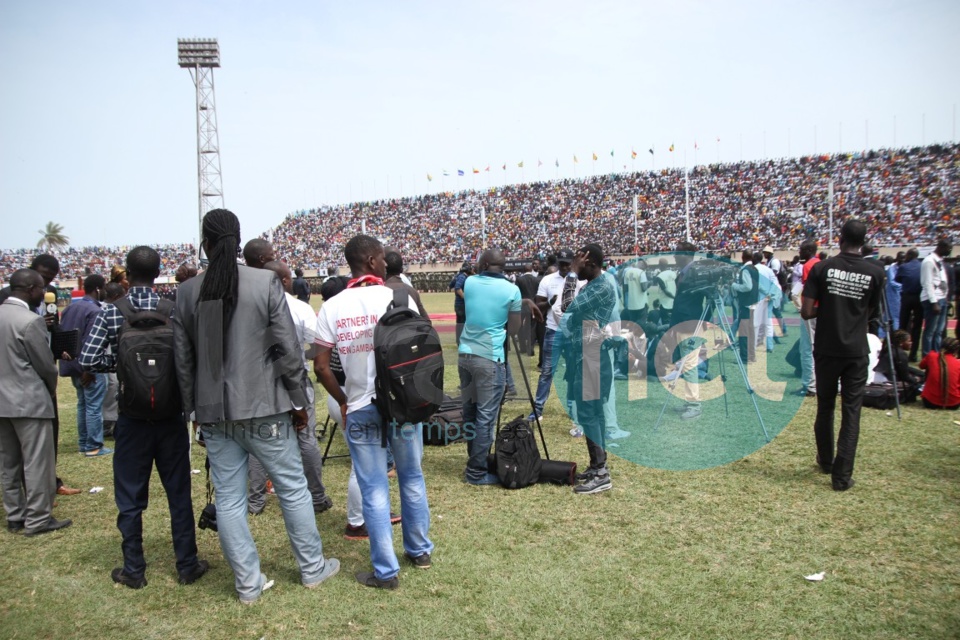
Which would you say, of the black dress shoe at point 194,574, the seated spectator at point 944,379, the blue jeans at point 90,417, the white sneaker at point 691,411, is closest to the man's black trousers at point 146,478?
the black dress shoe at point 194,574

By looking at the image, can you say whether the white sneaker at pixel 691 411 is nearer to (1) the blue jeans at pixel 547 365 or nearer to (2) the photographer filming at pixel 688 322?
(2) the photographer filming at pixel 688 322

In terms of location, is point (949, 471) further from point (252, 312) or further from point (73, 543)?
point (73, 543)

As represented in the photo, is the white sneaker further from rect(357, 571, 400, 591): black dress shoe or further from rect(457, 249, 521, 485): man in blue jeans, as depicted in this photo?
rect(357, 571, 400, 591): black dress shoe

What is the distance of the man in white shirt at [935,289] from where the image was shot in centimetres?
902

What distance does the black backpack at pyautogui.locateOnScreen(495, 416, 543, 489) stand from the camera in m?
5.03

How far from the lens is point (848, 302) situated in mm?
4770

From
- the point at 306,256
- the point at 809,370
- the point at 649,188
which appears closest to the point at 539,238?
the point at 649,188

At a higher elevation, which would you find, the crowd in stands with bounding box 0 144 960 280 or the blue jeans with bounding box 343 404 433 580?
the crowd in stands with bounding box 0 144 960 280

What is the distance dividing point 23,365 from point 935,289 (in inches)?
421

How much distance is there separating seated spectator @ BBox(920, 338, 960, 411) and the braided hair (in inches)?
288

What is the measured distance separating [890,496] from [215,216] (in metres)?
4.83

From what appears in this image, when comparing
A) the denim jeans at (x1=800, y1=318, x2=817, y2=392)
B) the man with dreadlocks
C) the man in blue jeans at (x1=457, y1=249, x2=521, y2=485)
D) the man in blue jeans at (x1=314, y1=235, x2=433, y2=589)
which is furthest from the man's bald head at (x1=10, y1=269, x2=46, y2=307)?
the denim jeans at (x1=800, y1=318, x2=817, y2=392)

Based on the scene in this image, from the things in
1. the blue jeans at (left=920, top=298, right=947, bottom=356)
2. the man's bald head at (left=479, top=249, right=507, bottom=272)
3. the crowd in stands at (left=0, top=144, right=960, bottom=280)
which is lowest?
the blue jeans at (left=920, top=298, right=947, bottom=356)

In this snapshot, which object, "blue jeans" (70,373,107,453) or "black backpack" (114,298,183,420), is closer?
"black backpack" (114,298,183,420)
